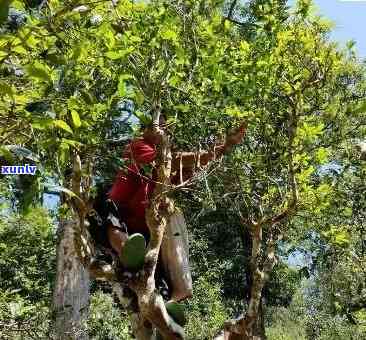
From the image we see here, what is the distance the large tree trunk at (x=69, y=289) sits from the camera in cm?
790

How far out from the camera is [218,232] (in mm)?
17812

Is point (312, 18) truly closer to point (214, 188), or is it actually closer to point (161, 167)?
point (214, 188)

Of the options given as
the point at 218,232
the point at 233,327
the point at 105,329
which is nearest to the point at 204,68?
the point at 233,327

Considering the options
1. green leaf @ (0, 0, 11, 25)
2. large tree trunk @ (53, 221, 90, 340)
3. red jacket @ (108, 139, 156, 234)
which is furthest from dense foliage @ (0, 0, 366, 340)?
large tree trunk @ (53, 221, 90, 340)

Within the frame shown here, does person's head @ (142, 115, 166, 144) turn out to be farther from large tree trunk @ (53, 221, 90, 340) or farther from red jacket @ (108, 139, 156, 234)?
large tree trunk @ (53, 221, 90, 340)

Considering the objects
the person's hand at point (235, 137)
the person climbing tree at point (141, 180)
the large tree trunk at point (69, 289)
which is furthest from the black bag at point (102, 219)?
the large tree trunk at point (69, 289)

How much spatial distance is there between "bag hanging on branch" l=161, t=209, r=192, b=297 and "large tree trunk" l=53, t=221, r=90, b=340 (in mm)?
3614

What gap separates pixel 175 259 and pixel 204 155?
82 cm

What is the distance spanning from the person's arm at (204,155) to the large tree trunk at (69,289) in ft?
12.9

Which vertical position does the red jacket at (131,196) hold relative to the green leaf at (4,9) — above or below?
above

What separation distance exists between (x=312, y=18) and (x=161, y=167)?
2.72 metres

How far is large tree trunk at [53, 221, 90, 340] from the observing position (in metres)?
7.90

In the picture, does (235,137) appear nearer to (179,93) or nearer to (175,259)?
(179,93)

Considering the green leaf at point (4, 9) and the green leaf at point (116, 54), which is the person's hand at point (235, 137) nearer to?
the green leaf at point (116, 54)
